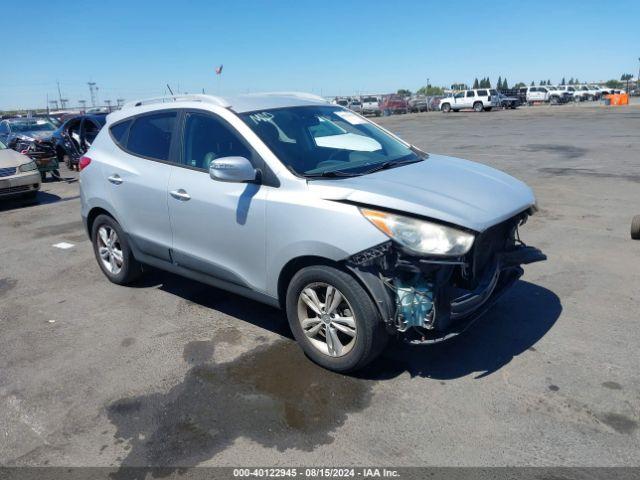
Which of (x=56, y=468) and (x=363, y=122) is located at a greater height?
(x=363, y=122)

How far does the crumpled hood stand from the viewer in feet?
11.1

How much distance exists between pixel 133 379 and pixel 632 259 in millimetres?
5157

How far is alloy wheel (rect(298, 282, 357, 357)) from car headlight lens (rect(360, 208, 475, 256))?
0.57 m

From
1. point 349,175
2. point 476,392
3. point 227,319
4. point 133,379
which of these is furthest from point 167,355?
point 476,392

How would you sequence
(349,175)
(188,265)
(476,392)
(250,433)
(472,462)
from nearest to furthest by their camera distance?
1. (472,462)
2. (250,433)
3. (476,392)
4. (349,175)
5. (188,265)

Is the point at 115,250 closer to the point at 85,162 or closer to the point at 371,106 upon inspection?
the point at 85,162

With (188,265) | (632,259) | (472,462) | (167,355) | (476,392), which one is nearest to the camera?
(472,462)

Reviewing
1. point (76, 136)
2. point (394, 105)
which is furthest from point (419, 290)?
point (394, 105)

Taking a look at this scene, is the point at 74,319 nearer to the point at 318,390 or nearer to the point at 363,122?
the point at 318,390

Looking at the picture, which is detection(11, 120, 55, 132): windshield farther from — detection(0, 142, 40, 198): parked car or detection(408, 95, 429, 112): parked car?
detection(408, 95, 429, 112): parked car

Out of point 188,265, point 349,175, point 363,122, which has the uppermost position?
point 363,122

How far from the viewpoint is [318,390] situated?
3645mm

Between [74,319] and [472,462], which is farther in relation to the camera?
[74,319]

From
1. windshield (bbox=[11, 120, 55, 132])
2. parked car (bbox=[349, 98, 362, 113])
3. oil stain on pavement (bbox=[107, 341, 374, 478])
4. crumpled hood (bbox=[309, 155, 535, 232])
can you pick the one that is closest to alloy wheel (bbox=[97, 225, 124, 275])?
oil stain on pavement (bbox=[107, 341, 374, 478])
